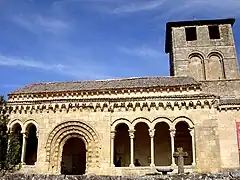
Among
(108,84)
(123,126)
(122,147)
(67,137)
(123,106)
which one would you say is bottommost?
(122,147)

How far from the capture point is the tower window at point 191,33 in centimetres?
3221

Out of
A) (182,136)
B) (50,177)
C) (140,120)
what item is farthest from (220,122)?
(50,177)

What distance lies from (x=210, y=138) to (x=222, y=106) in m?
5.19

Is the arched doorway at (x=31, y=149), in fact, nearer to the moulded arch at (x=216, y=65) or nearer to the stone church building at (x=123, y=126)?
the stone church building at (x=123, y=126)

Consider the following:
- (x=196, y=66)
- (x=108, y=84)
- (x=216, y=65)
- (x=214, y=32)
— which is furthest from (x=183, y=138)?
(x=214, y=32)

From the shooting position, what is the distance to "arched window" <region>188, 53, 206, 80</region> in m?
30.5

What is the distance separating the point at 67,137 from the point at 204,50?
1843cm

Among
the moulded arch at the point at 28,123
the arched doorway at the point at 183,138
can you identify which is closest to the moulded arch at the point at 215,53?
the arched doorway at the point at 183,138

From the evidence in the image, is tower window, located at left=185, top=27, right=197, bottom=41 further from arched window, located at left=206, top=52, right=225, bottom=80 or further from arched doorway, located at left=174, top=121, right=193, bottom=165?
arched doorway, located at left=174, top=121, right=193, bottom=165

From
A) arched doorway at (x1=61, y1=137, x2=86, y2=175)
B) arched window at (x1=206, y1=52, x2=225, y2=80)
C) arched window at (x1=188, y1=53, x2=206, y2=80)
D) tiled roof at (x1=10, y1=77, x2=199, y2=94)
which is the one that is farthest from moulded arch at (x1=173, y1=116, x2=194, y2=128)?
arched window at (x1=206, y1=52, x2=225, y2=80)

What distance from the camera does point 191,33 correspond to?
32625 mm

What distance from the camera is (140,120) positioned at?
20109 mm

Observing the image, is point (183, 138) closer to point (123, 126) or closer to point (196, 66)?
point (123, 126)

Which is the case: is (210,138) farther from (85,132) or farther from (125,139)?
(85,132)
